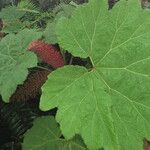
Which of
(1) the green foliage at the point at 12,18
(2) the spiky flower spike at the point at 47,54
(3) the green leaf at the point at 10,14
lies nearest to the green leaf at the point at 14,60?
(2) the spiky flower spike at the point at 47,54

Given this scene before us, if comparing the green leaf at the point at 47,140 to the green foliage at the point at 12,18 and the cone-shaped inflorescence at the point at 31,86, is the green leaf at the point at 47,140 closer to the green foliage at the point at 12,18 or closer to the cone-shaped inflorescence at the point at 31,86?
the cone-shaped inflorescence at the point at 31,86

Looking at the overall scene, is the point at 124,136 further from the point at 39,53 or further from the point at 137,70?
the point at 39,53

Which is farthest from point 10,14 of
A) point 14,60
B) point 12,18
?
point 14,60

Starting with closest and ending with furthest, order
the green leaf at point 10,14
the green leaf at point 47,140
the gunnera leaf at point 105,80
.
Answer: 1. the gunnera leaf at point 105,80
2. the green leaf at point 47,140
3. the green leaf at point 10,14

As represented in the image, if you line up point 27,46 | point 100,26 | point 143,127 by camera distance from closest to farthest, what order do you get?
point 143,127 < point 100,26 < point 27,46

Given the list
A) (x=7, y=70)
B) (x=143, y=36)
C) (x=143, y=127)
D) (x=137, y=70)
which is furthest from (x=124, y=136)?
(x=7, y=70)

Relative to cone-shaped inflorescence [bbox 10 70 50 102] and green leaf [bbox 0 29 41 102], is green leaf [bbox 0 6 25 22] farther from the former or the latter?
cone-shaped inflorescence [bbox 10 70 50 102]
